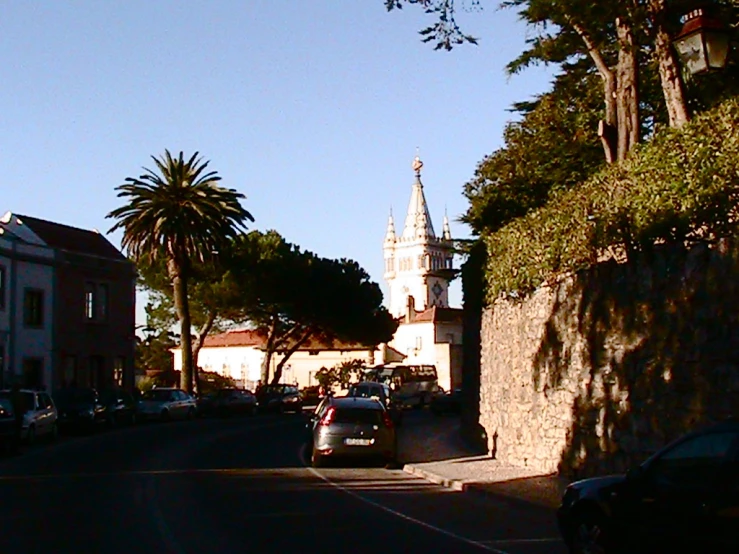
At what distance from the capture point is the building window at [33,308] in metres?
46.7

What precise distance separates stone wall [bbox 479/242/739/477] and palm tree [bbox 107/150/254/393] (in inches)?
1188

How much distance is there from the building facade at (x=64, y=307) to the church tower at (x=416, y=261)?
11447cm

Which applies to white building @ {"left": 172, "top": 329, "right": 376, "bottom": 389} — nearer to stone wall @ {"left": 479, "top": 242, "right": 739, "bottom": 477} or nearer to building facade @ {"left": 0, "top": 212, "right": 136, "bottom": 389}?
building facade @ {"left": 0, "top": 212, "right": 136, "bottom": 389}

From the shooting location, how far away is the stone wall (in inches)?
579

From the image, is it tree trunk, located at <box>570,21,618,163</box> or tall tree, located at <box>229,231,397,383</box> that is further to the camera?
tall tree, located at <box>229,231,397,383</box>

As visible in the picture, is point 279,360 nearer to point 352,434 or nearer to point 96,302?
point 96,302

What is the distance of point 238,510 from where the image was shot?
1559 centimetres

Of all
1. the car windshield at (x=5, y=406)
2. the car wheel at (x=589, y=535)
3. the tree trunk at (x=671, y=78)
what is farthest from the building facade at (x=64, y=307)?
the car wheel at (x=589, y=535)

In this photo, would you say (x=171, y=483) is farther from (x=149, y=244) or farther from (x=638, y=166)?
(x=149, y=244)

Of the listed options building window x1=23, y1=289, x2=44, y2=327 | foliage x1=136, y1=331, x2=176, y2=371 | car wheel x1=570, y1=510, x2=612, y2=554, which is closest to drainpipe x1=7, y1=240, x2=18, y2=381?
building window x1=23, y1=289, x2=44, y2=327

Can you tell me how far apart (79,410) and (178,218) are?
55.2 ft

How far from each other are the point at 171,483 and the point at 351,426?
505 centimetres

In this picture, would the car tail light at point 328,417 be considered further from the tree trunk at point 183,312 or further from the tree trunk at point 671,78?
the tree trunk at point 183,312

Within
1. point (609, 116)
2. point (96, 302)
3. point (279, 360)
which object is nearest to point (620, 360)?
point (609, 116)
